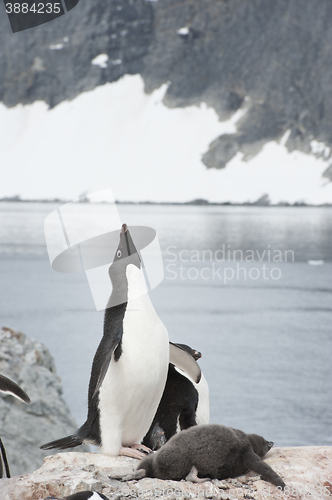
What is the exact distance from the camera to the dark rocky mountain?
109 feet

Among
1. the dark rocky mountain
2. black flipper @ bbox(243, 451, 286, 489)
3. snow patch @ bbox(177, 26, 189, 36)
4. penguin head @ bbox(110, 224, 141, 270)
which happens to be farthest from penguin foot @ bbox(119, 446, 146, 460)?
snow patch @ bbox(177, 26, 189, 36)

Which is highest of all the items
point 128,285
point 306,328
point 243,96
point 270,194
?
point 128,285

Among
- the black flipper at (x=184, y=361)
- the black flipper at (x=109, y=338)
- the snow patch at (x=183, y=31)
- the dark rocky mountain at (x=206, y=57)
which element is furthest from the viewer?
the snow patch at (x=183, y=31)

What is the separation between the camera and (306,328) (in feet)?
27.9

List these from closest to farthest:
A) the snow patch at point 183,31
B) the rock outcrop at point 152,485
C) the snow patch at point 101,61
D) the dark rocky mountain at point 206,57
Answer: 1. the rock outcrop at point 152,485
2. the dark rocky mountain at point 206,57
3. the snow patch at point 101,61
4. the snow patch at point 183,31

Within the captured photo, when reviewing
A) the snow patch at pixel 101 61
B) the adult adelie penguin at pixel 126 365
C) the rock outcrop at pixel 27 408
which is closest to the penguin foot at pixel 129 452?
the adult adelie penguin at pixel 126 365

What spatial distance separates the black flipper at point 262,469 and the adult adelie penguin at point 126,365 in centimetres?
23

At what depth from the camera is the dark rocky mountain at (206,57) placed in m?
33.2

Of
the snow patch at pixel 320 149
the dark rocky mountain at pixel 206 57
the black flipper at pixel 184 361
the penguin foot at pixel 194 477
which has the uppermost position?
the penguin foot at pixel 194 477

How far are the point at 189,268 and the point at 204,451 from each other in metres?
14.2

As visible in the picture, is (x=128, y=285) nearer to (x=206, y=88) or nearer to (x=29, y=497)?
(x=29, y=497)

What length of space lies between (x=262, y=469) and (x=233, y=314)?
8.79 metres

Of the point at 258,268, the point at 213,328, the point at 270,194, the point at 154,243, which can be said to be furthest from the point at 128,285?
the point at 270,194

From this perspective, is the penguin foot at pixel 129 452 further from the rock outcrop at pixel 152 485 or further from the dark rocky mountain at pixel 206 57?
the dark rocky mountain at pixel 206 57
